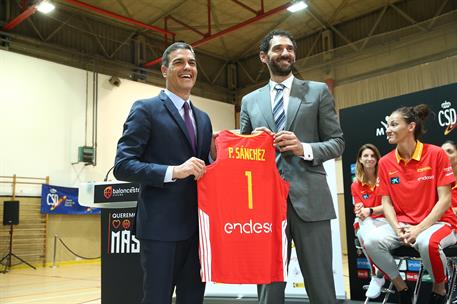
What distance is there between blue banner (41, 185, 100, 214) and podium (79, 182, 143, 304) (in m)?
7.52

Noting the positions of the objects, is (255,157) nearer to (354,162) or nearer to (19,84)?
(354,162)

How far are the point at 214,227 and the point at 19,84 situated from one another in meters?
10.0

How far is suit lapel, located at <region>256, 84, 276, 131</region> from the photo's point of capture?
2.19m

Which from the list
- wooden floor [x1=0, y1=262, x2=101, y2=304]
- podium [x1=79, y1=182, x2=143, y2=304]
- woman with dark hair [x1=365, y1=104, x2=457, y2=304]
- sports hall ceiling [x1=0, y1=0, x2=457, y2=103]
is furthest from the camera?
sports hall ceiling [x1=0, y1=0, x2=457, y2=103]

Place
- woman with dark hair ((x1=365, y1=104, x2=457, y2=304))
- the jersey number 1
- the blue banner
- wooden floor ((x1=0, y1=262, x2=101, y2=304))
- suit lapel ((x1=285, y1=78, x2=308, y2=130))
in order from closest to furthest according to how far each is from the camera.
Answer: the jersey number 1, suit lapel ((x1=285, y1=78, x2=308, y2=130)), woman with dark hair ((x1=365, y1=104, x2=457, y2=304)), wooden floor ((x1=0, y1=262, x2=101, y2=304)), the blue banner

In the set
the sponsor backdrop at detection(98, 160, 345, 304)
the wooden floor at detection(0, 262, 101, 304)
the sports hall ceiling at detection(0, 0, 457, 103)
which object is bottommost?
the wooden floor at detection(0, 262, 101, 304)

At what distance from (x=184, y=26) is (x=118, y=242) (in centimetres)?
987

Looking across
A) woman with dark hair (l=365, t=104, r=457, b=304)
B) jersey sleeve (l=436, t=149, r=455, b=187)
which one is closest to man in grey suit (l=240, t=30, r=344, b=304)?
woman with dark hair (l=365, t=104, r=457, b=304)

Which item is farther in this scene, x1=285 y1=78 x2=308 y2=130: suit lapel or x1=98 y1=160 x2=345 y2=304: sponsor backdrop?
x1=98 y1=160 x2=345 y2=304: sponsor backdrop

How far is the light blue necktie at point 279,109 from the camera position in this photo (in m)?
2.18

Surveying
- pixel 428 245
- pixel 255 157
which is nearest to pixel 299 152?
pixel 255 157

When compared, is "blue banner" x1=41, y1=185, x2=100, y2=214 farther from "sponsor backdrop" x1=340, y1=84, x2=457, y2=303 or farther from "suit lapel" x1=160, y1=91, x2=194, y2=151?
"suit lapel" x1=160, y1=91, x2=194, y2=151

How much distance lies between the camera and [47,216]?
35.4ft

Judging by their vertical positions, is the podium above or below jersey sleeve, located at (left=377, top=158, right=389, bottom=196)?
below
